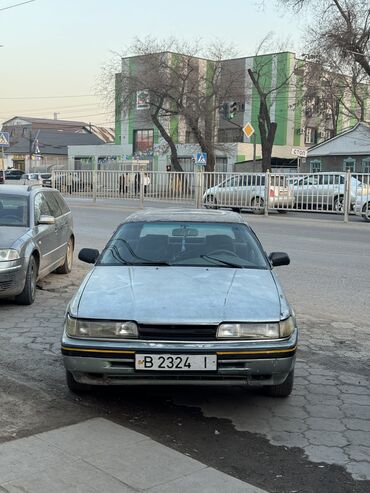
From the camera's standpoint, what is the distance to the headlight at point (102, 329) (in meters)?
3.90

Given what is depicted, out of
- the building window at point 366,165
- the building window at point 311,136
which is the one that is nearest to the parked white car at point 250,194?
the building window at point 366,165

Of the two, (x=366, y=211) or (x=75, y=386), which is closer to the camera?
(x=75, y=386)

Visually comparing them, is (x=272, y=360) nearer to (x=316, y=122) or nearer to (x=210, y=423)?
(x=210, y=423)

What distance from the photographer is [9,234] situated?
7.33 meters

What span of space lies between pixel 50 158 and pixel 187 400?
81.9 m

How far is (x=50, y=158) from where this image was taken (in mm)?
83000

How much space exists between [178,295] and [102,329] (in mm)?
593

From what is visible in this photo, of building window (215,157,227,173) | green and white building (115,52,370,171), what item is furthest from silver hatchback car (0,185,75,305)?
building window (215,157,227,173)

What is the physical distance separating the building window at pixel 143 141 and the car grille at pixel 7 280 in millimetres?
54784

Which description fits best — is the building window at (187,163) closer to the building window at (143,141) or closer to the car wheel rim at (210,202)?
the building window at (143,141)

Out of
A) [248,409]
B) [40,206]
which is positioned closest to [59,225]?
[40,206]

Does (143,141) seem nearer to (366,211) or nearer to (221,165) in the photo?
(221,165)

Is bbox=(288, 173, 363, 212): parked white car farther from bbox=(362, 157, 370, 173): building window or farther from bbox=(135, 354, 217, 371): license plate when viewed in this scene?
bbox=(362, 157, 370, 173): building window

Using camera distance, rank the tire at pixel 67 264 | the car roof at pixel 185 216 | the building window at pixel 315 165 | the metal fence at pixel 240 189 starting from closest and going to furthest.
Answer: the car roof at pixel 185 216 → the tire at pixel 67 264 → the metal fence at pixel 240 189 → the building window at pixel 315 165
